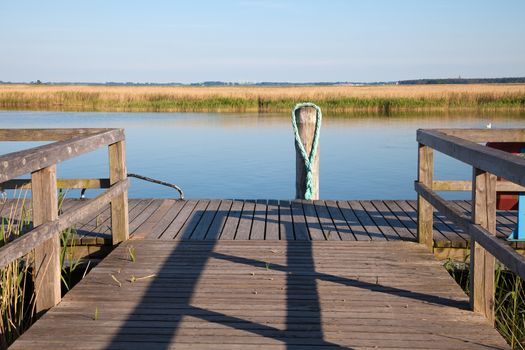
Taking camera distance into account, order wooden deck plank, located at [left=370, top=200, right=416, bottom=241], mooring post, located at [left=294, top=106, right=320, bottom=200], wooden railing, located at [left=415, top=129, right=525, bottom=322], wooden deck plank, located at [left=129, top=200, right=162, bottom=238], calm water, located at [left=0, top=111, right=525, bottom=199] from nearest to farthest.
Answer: wooden railing, located at [left=415, top=129, right=525, bottom=322], wooden deck plank, located at [left=370, top=200, right=416, bottom=241], wooden deck plank, located at [left=129, top=200, right=162, bottom=238], mooring post, located at [left=294, top=106, right=320, bottom=200], calm water, located at [left=0, top=111, right=525, bottom=199]

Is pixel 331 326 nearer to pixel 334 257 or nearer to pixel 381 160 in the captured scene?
pixel 334 257

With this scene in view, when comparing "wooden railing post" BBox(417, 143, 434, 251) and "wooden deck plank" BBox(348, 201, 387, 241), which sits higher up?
"wooden railing post" BBox(417, 143, 434, 251)

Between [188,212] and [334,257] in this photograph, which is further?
[188,212]

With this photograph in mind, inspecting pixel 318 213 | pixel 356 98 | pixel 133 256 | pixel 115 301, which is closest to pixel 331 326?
pixel 115 301

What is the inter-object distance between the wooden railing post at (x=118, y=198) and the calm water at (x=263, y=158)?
6.32 m

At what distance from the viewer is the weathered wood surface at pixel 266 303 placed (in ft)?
11.8

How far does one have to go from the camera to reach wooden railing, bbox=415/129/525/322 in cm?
322

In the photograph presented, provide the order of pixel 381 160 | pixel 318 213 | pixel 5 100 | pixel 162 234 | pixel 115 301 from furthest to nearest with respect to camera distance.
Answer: pixel 5 100 → pixel 381 160 → pixel 318 213 → pixel 162 234 → pixel 115 301

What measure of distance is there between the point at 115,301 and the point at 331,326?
1415 millimetres

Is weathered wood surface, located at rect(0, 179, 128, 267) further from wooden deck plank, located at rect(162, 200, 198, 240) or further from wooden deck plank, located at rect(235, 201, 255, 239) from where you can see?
wooden deck plank, located at rect(235, 201, 255, 239)

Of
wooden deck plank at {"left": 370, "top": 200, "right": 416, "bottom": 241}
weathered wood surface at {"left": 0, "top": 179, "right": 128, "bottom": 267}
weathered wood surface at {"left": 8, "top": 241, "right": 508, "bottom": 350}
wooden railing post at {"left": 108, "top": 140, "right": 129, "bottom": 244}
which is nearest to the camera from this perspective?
weathered wood surface at {"left": 0, "top": 179, "right": 128, "bottom": 267}

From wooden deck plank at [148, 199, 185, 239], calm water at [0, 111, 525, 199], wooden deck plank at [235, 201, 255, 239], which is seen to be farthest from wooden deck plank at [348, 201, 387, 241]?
calm water at [0, 111, 525, 199]

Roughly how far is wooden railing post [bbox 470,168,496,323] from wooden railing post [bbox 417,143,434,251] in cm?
150

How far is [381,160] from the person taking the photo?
1830 cm
